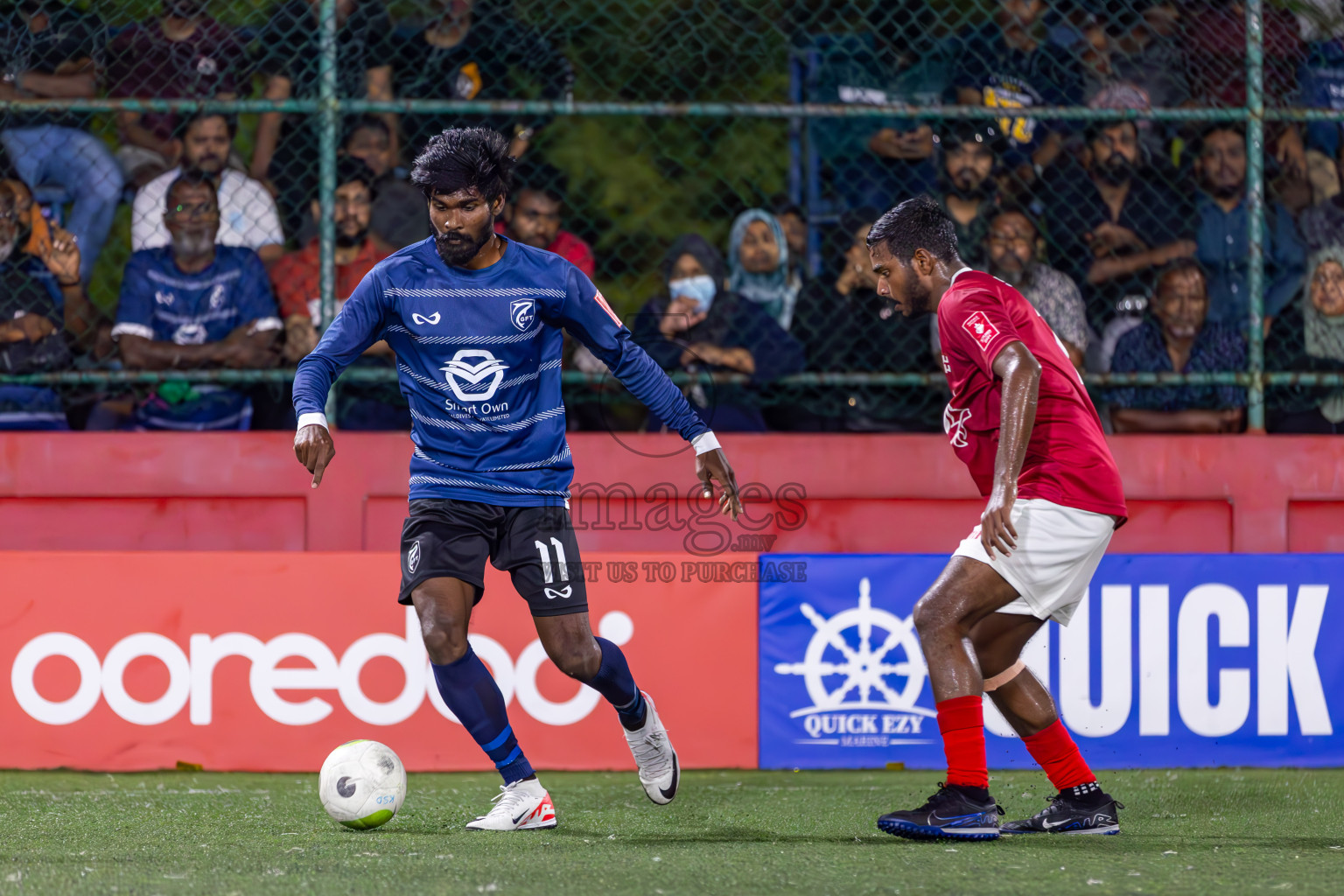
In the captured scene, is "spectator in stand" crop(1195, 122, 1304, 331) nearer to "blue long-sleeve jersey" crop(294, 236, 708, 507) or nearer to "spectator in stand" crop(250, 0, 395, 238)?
"blue long-sleeve jersey" crop(294, 236, 708, 507)

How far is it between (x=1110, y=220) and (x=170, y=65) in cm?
452

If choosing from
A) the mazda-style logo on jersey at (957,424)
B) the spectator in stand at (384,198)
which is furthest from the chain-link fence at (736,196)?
the mazda-style logo on jersey at (957,424)

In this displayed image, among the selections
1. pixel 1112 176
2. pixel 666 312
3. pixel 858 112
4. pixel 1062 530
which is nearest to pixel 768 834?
pixel 1062 530

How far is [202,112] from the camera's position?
653 cm

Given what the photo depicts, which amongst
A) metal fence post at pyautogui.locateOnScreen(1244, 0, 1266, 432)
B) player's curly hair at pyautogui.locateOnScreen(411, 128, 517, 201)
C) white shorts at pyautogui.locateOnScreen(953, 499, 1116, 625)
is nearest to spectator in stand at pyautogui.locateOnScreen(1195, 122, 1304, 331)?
metal fence post at pyautogui.locateOnScreen(1244, 0, 1266, 432)

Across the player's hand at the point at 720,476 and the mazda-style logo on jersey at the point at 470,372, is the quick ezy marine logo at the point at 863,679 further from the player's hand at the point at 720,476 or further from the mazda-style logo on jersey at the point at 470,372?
the mazda-style logo on jersey at the point at 470,372

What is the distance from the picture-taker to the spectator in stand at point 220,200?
654 centimetres

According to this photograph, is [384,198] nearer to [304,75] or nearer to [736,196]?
[304,75]

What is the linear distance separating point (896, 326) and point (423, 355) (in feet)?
9.59

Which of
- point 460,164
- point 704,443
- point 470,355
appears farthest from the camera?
point 704,443

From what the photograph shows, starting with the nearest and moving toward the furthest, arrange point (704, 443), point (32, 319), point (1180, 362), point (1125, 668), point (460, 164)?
1. point (460, 164)
2. point (704, 443)
3. point (1125, 668)
4. point (32, 319)
5. point (1180, 362)

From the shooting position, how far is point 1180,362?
6625 millimetres

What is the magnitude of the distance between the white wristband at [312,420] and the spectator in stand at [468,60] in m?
3.07

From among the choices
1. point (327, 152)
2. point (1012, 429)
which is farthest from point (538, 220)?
point (1012, 429)
